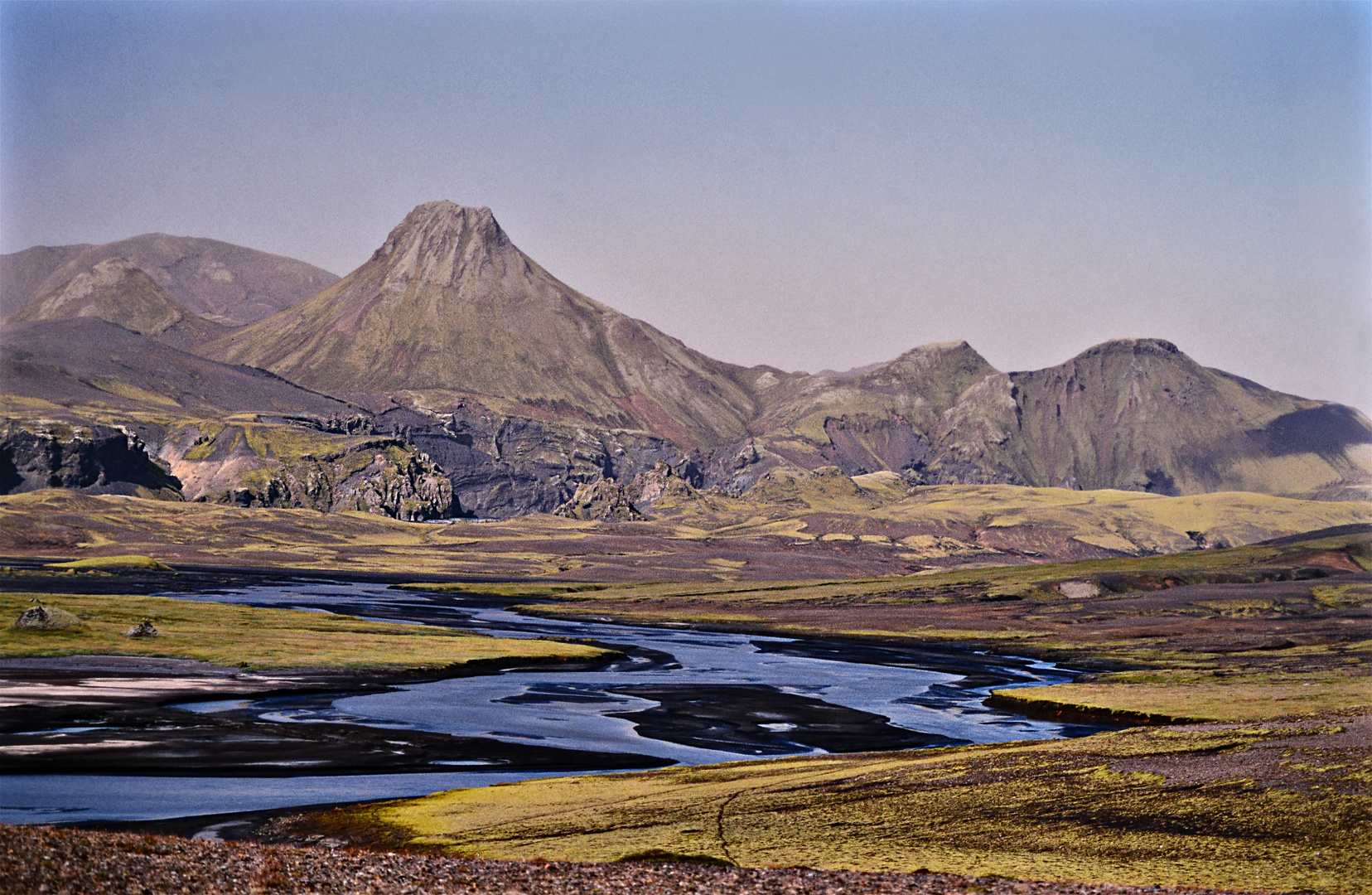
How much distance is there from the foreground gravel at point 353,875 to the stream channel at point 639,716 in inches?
740

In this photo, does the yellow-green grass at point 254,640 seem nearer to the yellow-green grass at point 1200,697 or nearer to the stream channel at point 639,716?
the stream channel at point 639,716

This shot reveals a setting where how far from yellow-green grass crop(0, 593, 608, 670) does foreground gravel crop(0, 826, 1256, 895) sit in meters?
73.7

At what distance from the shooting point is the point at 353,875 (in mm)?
31828

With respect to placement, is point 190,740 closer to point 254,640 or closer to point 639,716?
point 639,716

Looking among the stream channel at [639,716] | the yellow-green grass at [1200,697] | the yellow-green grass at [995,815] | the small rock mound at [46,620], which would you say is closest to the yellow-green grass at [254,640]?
the small rock mound at [46,620]

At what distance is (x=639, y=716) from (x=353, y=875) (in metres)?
57.8

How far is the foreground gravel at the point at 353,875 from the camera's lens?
2783 centimetres

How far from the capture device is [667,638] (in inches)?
6437

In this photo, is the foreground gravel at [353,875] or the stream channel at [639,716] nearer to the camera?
the foreground gravel at [353,875]

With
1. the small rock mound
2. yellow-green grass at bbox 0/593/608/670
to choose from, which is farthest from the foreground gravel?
the small rock mound

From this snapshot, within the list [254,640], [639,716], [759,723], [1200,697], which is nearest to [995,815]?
[759,723]

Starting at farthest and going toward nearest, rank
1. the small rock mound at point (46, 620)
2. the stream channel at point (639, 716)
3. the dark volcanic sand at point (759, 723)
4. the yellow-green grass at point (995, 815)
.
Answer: the small rock mound at point (46, 620) → the dark volcanic sand at point (759, 723) → the stream channel at point (639, 716) → the yellow-green grass at point (995, 815)

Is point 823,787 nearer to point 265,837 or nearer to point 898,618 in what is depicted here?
point 265,837

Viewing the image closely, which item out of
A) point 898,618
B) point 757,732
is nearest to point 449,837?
point 757,732
